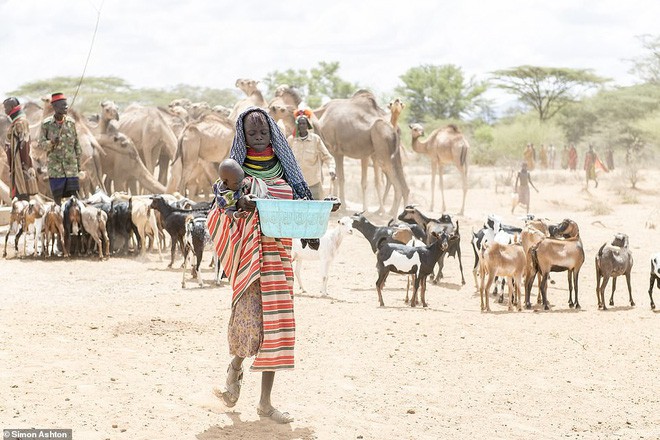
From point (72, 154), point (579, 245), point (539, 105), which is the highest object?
point (539, 105)

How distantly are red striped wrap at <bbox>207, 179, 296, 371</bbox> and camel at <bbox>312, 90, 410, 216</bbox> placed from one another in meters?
12.5

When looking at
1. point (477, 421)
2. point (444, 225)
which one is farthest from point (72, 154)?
point (477, 421)

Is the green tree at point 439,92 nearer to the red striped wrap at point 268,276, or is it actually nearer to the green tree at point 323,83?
the green tree at point 323,83

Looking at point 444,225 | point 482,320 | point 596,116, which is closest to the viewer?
point 482,320

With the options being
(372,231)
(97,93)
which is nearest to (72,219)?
(372,231)

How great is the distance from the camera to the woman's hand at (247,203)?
16.9 feet

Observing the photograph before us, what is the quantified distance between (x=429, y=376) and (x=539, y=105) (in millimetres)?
42458

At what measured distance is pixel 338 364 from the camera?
23.3 feet

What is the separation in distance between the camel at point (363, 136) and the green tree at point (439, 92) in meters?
34.1

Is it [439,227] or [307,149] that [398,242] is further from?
[307,149]

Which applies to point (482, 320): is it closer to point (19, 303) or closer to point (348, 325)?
point (348, 325)

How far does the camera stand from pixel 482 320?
906 centimetres

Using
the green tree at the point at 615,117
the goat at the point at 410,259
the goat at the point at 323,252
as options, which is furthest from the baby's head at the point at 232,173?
the green tree at the point at 615,117

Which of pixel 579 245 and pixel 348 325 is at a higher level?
pixel 579 245
